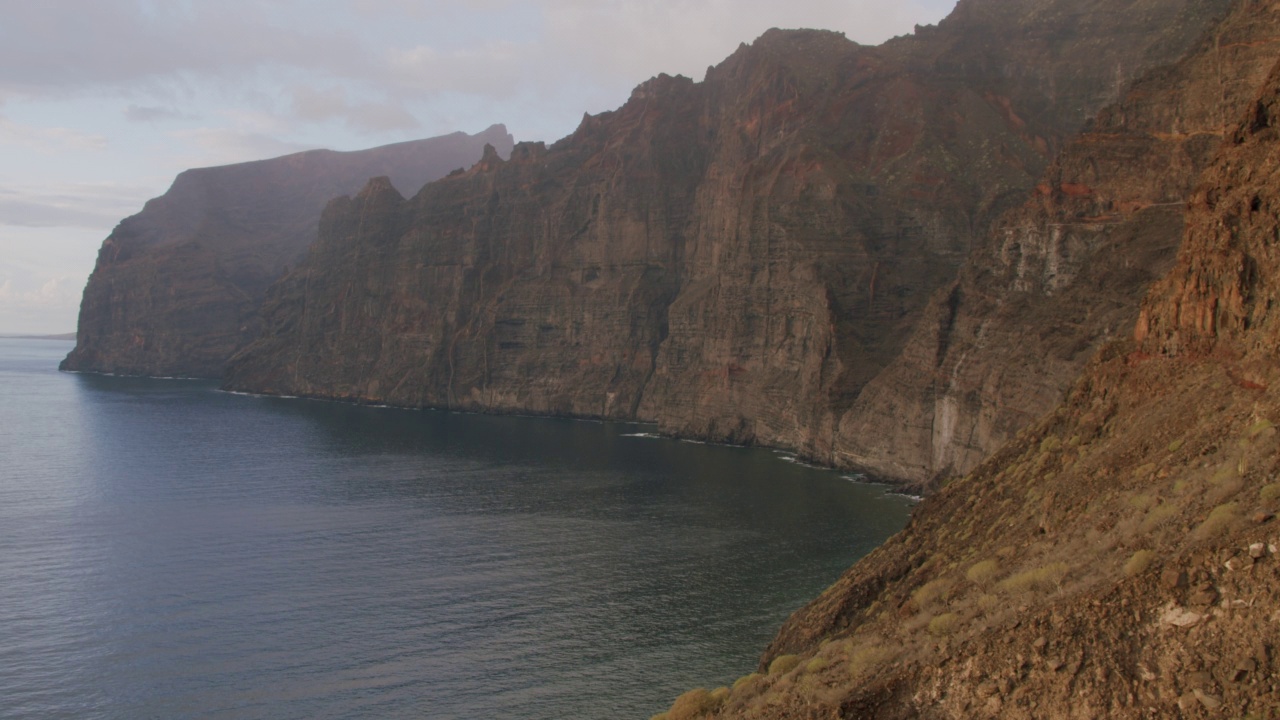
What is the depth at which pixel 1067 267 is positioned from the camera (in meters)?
96.1

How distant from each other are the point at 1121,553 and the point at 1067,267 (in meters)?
76.6

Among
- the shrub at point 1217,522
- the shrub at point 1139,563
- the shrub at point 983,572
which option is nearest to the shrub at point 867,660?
the shrub at point 983,572

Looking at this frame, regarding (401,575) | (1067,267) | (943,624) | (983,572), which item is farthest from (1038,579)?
(1067,267)

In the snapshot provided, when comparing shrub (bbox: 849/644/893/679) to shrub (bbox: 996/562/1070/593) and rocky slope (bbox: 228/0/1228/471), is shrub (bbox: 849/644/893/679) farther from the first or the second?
rocky slope (bbox: 228/0/1228/471)

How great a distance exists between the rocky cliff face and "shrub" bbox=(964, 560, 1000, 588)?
51515mm

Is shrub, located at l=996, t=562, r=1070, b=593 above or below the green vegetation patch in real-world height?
above

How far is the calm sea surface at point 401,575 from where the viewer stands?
52.1 metres

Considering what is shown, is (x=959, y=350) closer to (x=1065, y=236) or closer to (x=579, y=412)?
(x=1065, y=236)

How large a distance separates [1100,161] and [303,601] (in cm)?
7589

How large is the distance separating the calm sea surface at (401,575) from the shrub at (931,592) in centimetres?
1748

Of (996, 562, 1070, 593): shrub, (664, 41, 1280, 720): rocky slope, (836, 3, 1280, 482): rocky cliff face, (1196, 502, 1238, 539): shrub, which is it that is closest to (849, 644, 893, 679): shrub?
(664, 41, 1280, 720): rocky slope

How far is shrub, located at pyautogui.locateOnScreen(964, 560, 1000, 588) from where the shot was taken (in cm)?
3303

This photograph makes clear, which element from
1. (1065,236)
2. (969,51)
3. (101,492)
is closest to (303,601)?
(101,492)

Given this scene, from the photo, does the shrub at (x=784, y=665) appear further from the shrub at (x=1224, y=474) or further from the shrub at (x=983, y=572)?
the shrub at (x=1224, y=474)
